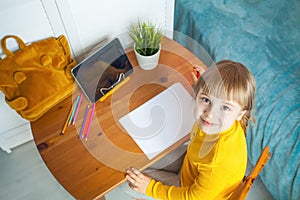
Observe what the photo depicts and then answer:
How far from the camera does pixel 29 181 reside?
58.8 inches

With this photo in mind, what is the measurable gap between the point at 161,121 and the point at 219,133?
8.3 inches

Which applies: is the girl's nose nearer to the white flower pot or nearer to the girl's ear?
the girl's ear

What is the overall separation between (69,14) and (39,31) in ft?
0.40

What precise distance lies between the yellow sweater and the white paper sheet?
0.06 m

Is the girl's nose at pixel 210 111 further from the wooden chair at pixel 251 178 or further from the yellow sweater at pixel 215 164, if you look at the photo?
the wooden chair at pixel 251 178

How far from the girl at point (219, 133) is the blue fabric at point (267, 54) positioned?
389mm

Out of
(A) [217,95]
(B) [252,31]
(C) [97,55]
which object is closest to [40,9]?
(C) [97,55]

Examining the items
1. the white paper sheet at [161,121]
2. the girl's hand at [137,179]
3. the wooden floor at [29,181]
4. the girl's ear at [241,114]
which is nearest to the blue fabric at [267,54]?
the wooden floor at [29,181]

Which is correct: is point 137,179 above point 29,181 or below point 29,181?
above

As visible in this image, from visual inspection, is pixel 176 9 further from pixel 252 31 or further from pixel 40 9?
pixel 40 9

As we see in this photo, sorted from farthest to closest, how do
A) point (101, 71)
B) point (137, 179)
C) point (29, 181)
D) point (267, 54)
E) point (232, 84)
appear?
point (29, 181) → point (267, 54) → point (101, 71) → point (137, 179) → point (232, 84)

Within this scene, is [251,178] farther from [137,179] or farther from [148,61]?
[148,61]

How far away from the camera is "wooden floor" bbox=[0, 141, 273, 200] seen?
1.44 m

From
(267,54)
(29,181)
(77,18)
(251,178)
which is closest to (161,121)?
(251,178)
